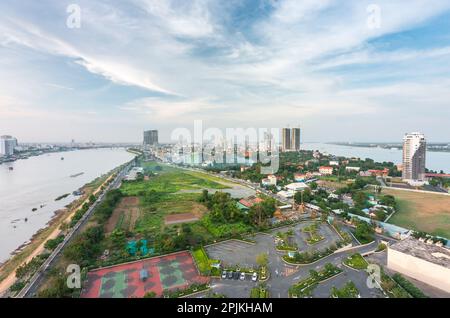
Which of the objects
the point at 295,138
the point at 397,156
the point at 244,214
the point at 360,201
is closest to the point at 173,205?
the point at 244,214

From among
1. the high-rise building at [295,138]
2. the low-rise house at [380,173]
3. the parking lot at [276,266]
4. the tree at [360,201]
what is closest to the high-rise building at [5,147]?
the parking lot at [276,266]

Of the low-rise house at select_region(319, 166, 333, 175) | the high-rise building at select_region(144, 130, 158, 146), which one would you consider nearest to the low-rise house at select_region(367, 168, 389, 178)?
the low-rise house at select_region(319, 166, 333, 175)

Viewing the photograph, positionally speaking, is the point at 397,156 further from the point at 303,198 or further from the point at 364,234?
the point at 364,234

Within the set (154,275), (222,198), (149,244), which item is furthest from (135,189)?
(154,275)

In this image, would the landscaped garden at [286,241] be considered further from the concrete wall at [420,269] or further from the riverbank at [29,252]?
the riverbank at [29,252]

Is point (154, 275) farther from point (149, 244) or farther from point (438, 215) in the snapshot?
point (438, 215)

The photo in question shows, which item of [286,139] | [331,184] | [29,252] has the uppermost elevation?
[286,139]
